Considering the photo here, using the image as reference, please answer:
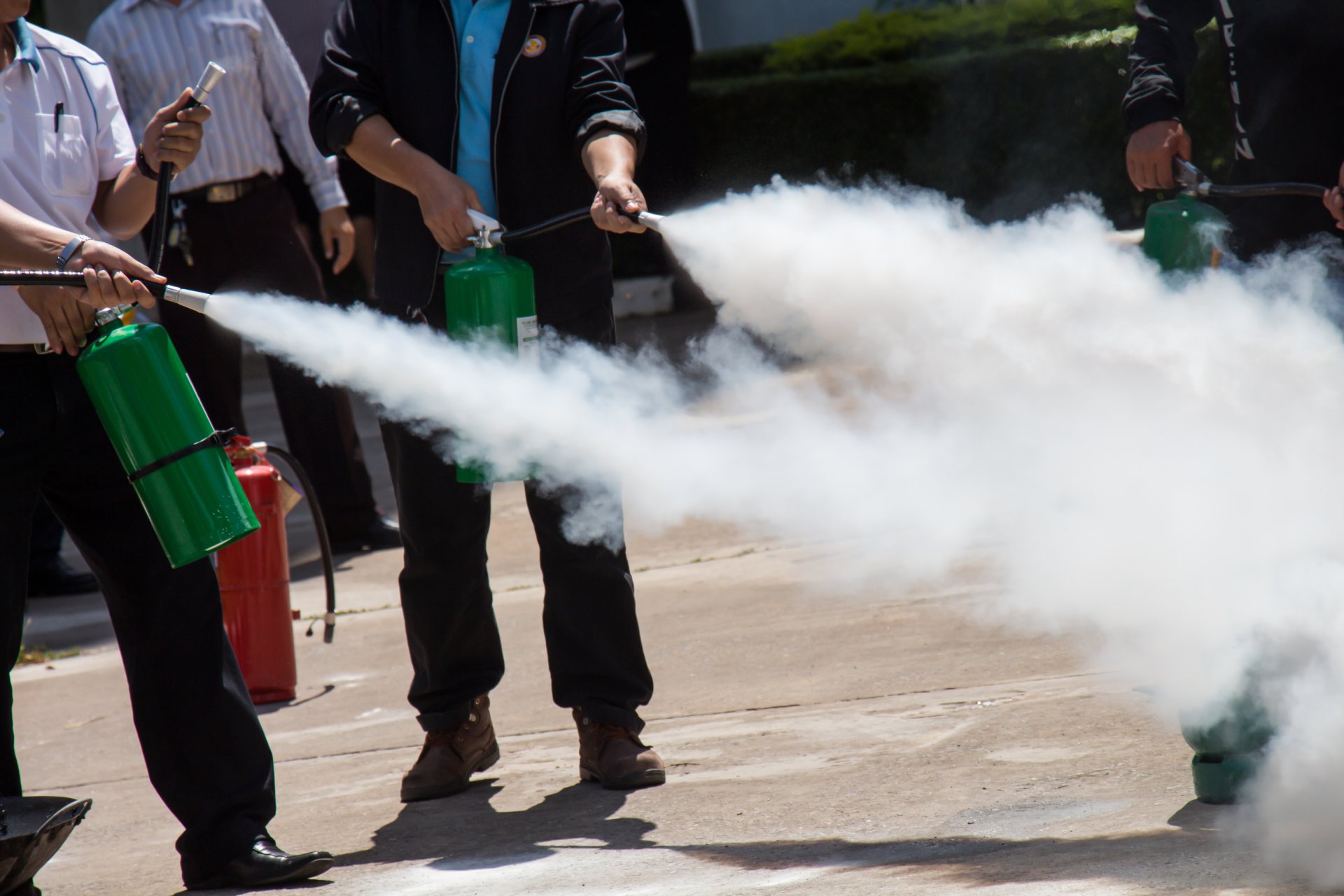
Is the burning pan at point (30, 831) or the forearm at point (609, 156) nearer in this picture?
the burning pan at point (30, 831)

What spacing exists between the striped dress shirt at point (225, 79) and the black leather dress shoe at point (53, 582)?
167cm

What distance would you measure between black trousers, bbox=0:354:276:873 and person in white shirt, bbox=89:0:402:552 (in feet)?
8.73

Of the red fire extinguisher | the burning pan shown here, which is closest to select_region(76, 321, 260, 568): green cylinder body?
the burning pan

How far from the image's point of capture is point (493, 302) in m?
3.24

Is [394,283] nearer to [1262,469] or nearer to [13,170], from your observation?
[13,170]

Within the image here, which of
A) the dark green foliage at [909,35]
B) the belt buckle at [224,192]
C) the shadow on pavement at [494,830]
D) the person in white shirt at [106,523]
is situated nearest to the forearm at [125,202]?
the person in white shirt at [106,523]

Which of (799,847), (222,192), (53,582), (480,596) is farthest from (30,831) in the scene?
(53,582)

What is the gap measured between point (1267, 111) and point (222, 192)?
3841mm

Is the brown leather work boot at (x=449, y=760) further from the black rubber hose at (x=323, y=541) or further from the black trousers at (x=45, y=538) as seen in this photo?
the black trousers at (x=45, y=538)

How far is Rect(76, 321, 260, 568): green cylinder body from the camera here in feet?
9.68

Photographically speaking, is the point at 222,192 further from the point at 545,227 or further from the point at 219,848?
the point at 219,848

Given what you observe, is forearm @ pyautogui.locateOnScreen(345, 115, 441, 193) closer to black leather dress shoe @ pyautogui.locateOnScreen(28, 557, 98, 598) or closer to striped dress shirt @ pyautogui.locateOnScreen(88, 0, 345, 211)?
striped dress shirt @ pyautogui.locateOnScreen(88, 0, 345, 211)

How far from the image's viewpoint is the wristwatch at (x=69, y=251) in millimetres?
2908

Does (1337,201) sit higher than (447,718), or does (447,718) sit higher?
(1337,201)
